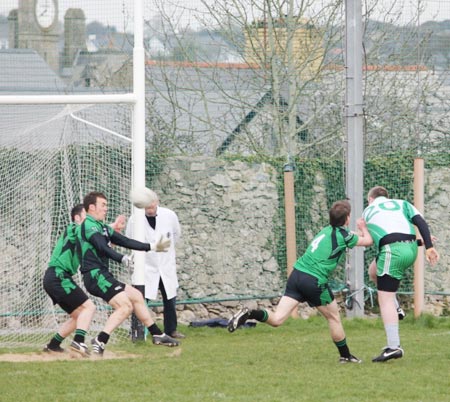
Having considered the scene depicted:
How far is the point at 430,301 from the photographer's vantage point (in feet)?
57.5

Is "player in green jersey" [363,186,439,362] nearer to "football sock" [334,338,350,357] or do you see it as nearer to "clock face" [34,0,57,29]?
"football sock" [334,338,350,357]

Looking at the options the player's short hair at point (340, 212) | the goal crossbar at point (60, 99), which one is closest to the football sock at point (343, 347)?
the player's short hair at point (340, 212)

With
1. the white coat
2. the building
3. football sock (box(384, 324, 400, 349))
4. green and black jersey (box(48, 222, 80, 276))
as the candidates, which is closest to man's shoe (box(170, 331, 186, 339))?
the white coat

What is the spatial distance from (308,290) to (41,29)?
736 cm

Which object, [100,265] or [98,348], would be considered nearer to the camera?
[98,348]

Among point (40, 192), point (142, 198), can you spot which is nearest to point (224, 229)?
point (40, 192)

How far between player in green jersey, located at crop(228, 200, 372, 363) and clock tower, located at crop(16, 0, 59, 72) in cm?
647

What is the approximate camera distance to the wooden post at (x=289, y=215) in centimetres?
1675

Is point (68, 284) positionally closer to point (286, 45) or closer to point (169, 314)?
point (169, 314)

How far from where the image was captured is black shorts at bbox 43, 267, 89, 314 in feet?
42.2

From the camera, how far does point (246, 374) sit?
1098cm

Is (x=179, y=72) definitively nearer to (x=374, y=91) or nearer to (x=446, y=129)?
(x=374, y=91)

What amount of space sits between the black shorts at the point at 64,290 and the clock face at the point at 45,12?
525 cm

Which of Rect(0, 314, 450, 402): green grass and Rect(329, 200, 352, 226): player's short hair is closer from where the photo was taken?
Rect(0, 314, 450, 402): green grass
